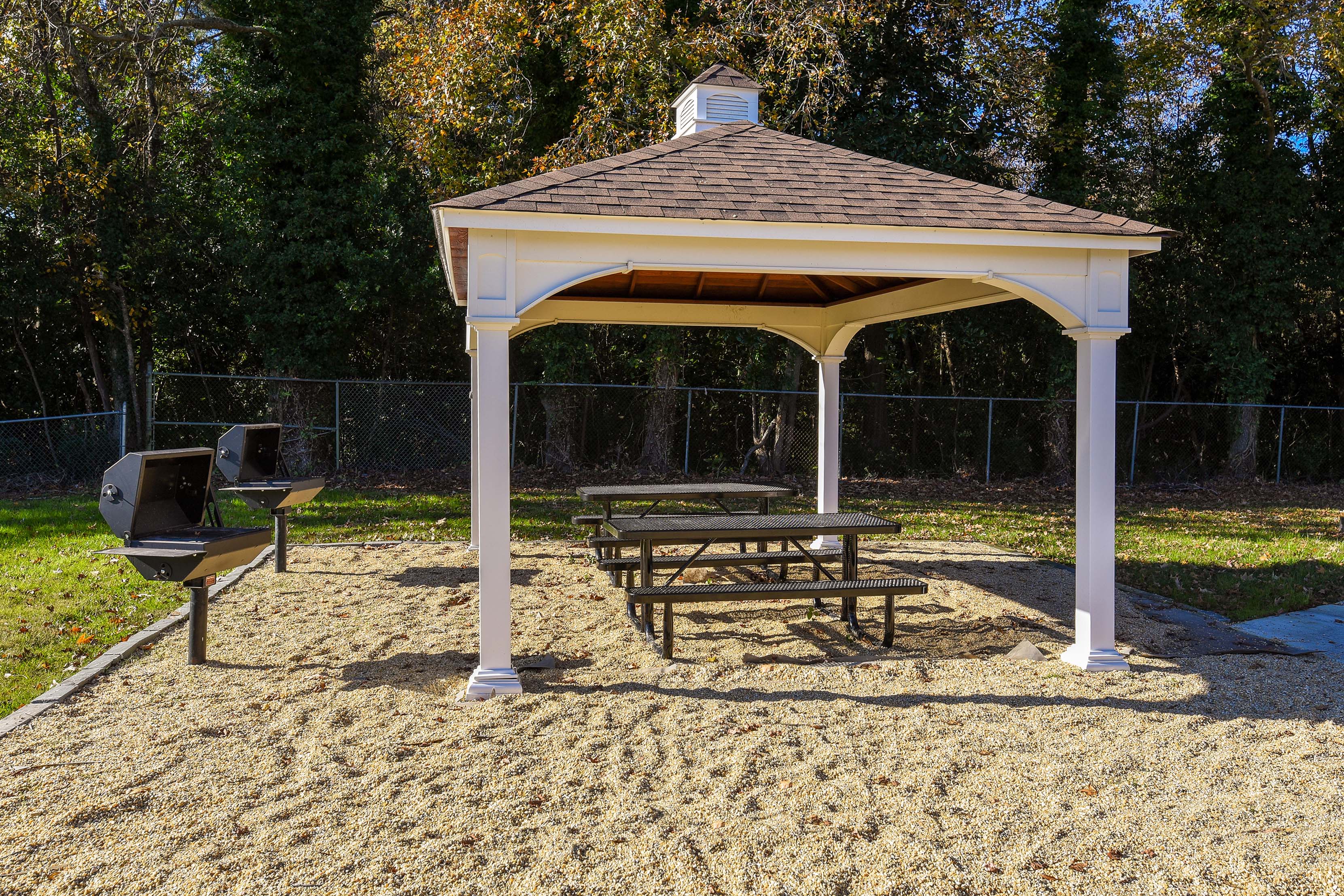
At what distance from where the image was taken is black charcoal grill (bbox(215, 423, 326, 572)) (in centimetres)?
820

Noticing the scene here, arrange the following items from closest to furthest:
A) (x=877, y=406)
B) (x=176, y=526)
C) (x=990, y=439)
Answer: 1. (x=176, y=526)
2. (x=990, y=439)
3. (x=877, y=406)

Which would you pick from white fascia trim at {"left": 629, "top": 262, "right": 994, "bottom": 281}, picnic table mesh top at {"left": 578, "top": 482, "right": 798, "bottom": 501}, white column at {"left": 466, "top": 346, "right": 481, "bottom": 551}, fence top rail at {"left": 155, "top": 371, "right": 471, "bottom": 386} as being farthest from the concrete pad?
fence top rail at {"left": 155, "top": 371, "right": 471, "bottom": 386}

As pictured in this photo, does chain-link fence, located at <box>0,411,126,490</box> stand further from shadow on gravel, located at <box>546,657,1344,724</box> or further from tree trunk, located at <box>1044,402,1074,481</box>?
tree trunk, located at <box>1044,402,1074,481</box>

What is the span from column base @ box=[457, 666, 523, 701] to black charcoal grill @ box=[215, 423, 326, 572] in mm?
3630

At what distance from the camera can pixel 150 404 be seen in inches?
609

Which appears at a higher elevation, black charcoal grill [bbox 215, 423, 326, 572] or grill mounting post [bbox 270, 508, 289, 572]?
black charcoal grill [bbox 215, 423, 326, 572]

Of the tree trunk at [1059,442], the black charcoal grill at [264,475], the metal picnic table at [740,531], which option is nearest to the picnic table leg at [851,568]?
the metal picnic table at [740,531]

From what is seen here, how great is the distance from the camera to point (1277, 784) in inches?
164

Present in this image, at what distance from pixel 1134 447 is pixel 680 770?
51.8ft

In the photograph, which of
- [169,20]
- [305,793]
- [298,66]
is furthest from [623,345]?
[305,793]

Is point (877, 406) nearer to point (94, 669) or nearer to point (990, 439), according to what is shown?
point (990, 439)

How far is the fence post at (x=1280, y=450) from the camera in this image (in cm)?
1784

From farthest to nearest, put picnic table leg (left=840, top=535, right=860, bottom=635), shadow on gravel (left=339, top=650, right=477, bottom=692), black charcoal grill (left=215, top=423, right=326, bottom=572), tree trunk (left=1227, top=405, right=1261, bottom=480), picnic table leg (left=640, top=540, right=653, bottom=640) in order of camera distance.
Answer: tree trunk (left=1227, top=405, right=1261, bottom=480) < black charcoal grill (left=215, top=423, right=326, bottom=572) < picnic table leg (left=840, top=535, right=860, bottom=635) < picnic table leg (left=640, top=540, right=653, bottom=640) < shadow on gravel (left=339, top=650, right=477, bottom=692)

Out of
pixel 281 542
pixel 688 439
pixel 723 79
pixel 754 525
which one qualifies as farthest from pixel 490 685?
pixel 688 439
